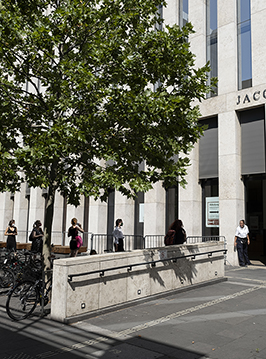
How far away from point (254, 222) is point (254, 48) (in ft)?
35.4

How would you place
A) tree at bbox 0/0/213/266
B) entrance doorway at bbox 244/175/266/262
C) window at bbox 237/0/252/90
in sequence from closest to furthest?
tree at bbox 0/0/213/266, window at bbox 237/0/252/90, entrance doorway at bbox 244/175/266/262

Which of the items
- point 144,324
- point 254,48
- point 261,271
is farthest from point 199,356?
point 254,48

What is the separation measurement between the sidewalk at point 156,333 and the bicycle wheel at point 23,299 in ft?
0.80

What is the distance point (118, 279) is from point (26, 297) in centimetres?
201

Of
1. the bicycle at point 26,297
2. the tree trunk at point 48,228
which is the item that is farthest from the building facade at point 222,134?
the bicycle at point 26,297

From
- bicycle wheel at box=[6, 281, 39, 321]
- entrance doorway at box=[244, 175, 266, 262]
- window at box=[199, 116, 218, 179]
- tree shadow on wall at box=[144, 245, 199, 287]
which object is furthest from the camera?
entrance doorway at box=[244, 175, 266, 262]

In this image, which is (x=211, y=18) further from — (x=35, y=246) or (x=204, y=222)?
(x=35, y=246)

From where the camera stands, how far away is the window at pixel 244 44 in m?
15.8

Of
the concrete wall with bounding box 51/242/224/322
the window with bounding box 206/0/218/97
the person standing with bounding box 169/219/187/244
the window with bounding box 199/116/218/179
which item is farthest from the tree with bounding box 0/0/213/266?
the window with bounding box 206/0/218/97

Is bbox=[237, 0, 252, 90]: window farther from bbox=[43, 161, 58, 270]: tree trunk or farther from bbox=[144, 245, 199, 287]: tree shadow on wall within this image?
bbox=[43, 161, 58, 270]: tree trunk

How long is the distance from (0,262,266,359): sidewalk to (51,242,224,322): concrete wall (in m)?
0.29

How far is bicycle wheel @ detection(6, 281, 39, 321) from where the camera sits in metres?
7.28

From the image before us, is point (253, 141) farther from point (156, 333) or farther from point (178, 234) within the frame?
point (156, 333)

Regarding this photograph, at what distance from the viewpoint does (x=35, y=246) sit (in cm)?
1363
